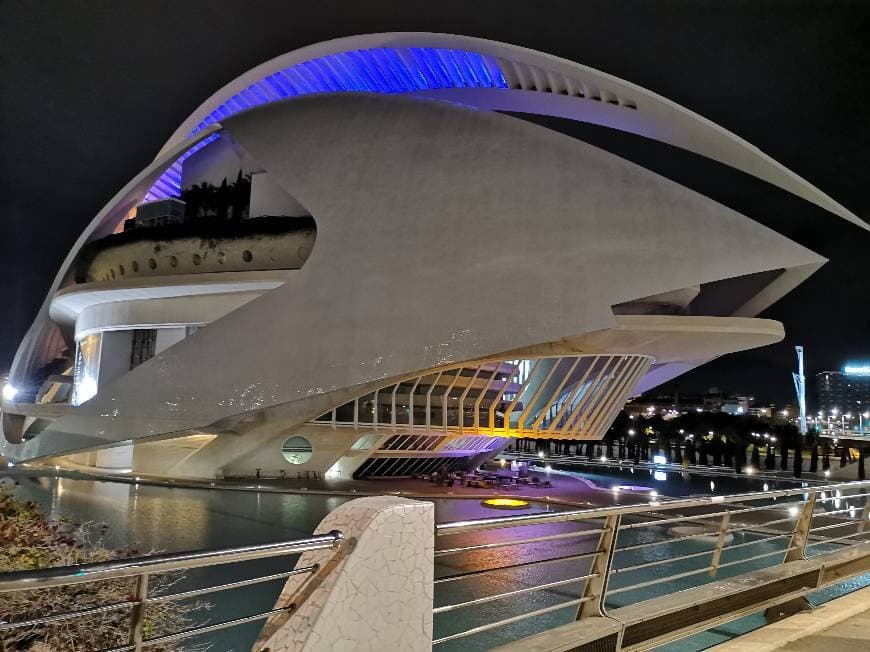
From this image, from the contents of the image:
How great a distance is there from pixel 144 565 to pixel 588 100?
15.5 metres

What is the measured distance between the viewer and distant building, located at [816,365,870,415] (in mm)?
134500

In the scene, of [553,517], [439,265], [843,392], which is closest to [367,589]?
[553,517]

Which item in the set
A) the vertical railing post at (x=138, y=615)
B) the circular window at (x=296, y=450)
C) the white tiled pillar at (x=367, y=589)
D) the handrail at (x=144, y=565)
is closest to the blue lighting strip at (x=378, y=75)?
the circular window at (x=296, y=450)

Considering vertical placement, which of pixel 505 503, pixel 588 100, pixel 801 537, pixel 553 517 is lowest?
pixel 505 503

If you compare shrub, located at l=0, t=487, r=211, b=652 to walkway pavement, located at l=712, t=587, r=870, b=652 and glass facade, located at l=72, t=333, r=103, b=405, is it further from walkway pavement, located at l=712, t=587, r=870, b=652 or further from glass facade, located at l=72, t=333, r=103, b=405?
glass facade, located at l=72, t=333, r=103, b=405

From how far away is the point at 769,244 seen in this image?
1257 cm

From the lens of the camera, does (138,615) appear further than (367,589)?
No

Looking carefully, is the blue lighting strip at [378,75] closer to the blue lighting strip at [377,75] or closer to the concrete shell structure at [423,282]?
the blue lighting strip at [377,75]

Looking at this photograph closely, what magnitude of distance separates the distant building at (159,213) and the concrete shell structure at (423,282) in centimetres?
112

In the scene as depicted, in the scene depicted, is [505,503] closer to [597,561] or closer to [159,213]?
[597,561]

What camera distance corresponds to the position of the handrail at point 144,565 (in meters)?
1.68

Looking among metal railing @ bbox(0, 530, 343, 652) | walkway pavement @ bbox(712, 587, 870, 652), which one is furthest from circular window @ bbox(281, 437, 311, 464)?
metal railing @ bbox(0, 530, 343, 652)

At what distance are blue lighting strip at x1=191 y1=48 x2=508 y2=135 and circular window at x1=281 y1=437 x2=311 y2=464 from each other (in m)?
10.2

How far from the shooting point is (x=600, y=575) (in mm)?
3379
